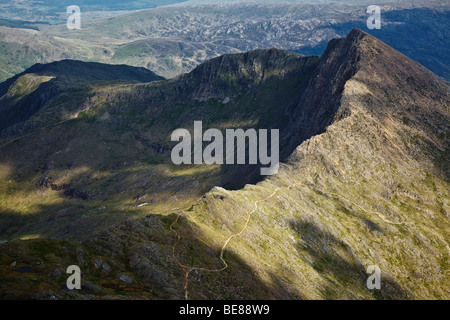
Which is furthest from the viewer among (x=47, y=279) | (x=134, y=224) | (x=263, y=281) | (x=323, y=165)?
(x=323, y=165)

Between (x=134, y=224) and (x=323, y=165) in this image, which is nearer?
(x=134, y=224)

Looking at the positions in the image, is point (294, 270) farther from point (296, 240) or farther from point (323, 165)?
point (323, 165)
